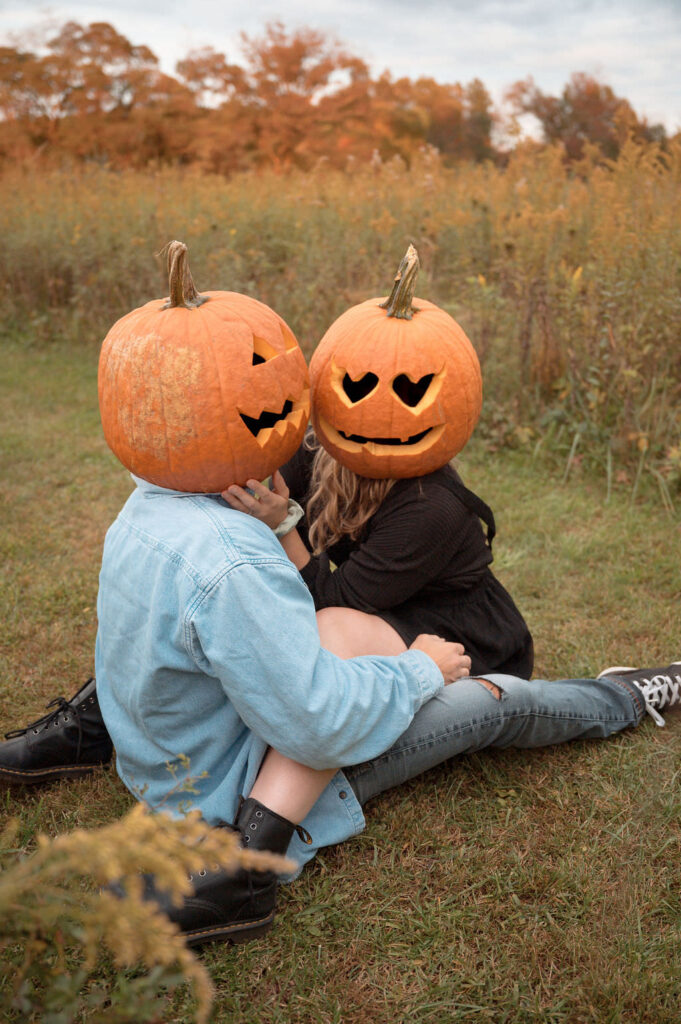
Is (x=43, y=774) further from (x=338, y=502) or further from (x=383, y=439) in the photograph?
(x=383, y=439)

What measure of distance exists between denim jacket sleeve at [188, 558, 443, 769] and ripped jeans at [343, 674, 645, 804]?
1.34ft

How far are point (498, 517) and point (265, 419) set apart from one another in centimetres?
286

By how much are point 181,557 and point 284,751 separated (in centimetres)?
53

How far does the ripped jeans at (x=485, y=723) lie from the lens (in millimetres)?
2445

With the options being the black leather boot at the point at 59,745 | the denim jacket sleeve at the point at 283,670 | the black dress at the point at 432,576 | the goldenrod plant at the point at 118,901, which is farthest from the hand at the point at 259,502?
the goldenrod plant at the point at 118,901

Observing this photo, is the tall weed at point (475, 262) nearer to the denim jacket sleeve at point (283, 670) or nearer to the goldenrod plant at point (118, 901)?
the denim jacket sleeve at point (283, 670)

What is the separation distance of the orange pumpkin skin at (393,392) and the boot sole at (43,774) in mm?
1297

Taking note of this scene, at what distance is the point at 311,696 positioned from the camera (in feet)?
6.14

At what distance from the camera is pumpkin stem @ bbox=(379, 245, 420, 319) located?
236cm

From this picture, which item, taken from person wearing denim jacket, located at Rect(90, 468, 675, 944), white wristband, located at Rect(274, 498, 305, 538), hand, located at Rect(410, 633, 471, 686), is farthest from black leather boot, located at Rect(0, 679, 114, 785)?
hand, located at Rect(410, 633, 471, 686)

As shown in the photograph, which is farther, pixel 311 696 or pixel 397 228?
pixel 397 228

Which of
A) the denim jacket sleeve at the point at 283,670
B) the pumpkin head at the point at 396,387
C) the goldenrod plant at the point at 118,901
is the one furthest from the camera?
the pumpkin head at the point at 396,387

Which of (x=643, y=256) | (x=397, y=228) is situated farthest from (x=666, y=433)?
(x=397, y=228)

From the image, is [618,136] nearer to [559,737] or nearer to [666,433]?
[666,433]
